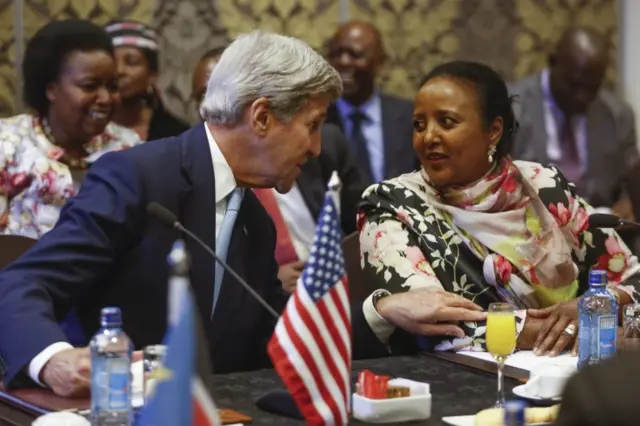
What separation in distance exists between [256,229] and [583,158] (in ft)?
11.8

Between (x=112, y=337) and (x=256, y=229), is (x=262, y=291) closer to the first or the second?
(x=256, y=229)

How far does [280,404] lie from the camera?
2.17 metres

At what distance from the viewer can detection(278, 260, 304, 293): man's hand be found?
11.9 ft

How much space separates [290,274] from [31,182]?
3.50ft

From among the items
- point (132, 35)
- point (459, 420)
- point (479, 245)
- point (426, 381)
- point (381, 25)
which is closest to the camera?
point (459, 420)

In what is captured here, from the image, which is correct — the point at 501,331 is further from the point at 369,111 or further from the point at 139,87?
the point at 369,111

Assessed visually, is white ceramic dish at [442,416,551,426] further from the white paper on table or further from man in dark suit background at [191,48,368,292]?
man in dark suit background at [191,48,368,292]

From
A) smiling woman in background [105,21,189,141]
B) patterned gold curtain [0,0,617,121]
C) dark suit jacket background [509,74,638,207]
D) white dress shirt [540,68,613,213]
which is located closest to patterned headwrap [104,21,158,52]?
smiling woman in background [105,21,189,141]

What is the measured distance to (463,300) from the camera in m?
2.90

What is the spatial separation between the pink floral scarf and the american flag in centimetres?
112

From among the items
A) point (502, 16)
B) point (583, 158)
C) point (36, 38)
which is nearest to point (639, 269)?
point (36, 38)

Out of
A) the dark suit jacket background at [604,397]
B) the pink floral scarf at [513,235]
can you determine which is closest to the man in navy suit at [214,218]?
the pink floral scarf at [513,235]

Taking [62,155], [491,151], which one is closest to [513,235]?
[491,151]

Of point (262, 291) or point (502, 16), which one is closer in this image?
point (262, 291)
